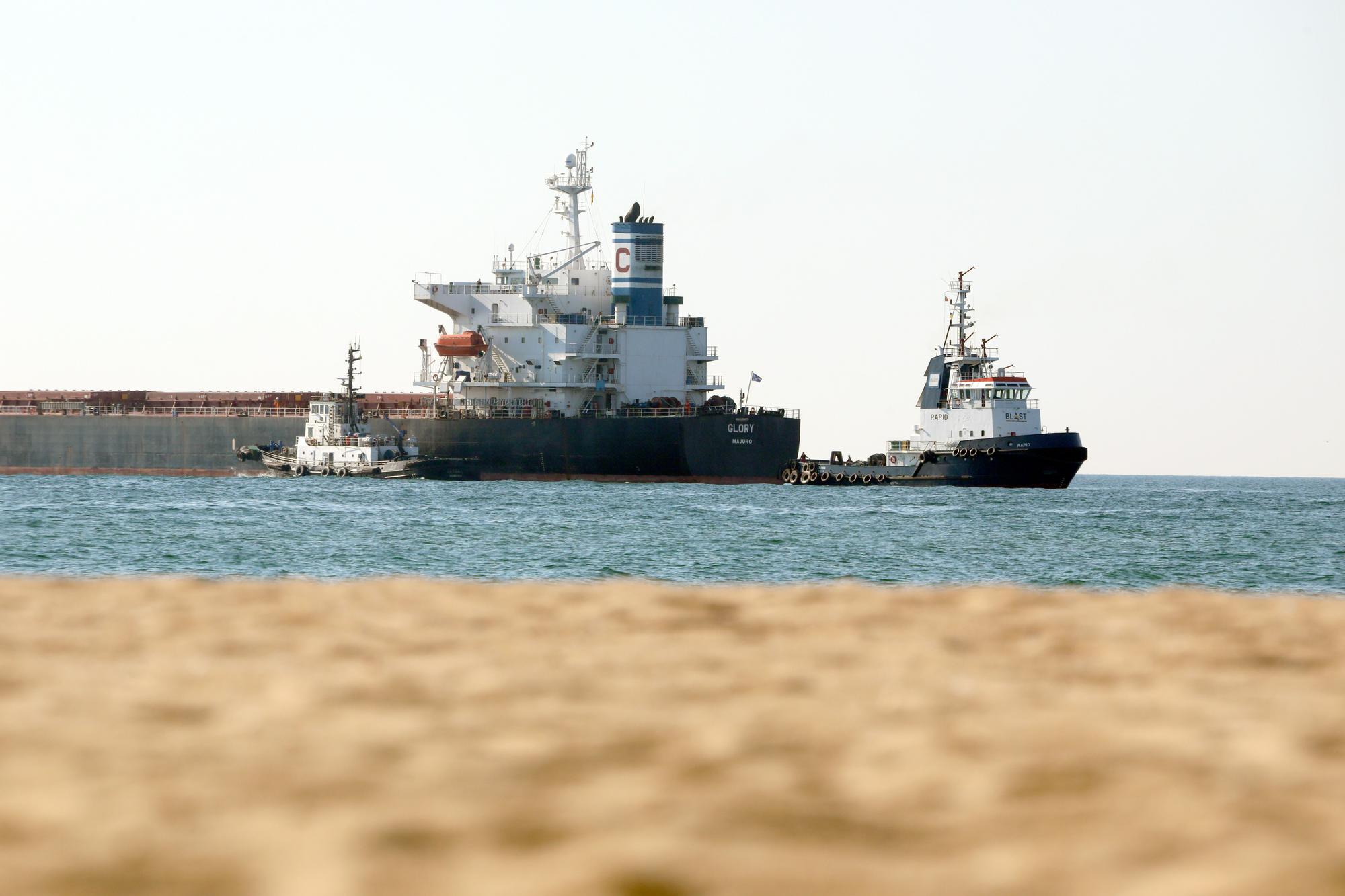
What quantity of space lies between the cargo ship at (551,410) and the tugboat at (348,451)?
0.75 metres

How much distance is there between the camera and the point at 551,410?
222 ft

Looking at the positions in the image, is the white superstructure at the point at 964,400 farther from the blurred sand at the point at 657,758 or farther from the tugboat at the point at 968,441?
the blurred sand at the point at 657,758

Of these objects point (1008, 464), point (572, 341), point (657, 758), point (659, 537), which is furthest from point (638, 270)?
point (657, 758)

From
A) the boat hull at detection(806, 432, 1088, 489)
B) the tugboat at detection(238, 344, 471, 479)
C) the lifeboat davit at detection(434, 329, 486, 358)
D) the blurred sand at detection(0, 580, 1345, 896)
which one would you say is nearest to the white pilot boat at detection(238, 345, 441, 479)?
the tugboat at detection(238, 344, 471, 479)

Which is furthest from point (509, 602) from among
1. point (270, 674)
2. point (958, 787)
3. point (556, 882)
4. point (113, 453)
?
point (113, 453)

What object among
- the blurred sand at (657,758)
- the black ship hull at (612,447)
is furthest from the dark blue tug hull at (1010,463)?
the blurred sand at (657,758)

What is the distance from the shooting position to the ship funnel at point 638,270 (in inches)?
2724

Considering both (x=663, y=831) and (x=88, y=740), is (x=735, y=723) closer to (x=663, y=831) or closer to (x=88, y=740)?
(x=663, y=831)

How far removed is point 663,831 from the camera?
11.6ft

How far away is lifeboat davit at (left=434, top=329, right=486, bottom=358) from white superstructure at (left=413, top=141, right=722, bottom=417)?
42mm

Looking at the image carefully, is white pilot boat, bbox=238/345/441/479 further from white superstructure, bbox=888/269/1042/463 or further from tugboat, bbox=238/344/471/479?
white superstructure, bbox=888/269/1042/463

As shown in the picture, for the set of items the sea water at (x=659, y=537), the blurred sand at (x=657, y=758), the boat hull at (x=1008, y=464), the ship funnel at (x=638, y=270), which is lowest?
the sea water at (x=659, y=537)

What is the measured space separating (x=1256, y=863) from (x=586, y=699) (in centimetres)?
236

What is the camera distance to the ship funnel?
227 ft
